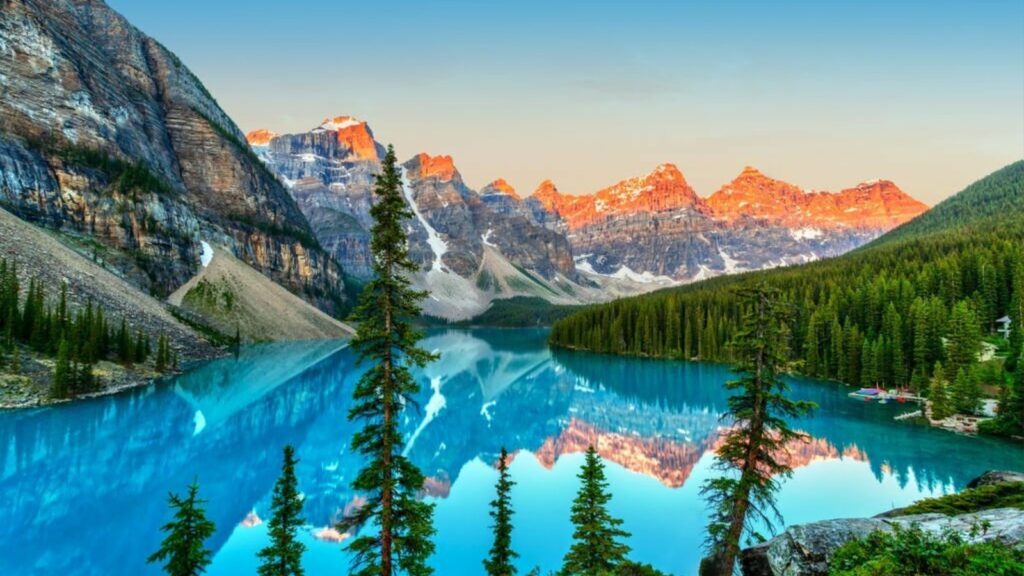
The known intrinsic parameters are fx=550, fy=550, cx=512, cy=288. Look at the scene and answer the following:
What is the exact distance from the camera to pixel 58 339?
6400 centimetres

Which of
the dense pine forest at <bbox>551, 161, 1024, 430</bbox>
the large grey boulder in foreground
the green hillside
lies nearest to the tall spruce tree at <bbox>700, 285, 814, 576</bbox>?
the large grey boulder in foreground

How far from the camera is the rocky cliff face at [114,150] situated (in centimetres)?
11475

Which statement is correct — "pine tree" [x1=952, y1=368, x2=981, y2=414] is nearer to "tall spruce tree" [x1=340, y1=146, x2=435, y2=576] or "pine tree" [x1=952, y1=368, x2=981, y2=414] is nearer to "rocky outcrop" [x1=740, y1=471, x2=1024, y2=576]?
"rocky outcrop" [x1=740, y1=471, x2=1024, y2=576]

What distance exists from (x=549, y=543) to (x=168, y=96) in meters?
215

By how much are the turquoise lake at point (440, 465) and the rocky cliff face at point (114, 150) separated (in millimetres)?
66217

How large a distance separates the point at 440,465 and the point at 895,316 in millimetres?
64284

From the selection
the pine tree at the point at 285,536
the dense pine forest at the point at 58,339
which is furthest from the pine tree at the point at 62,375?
the pine tree at the point at 285,536

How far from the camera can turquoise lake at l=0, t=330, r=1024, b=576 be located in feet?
86.1

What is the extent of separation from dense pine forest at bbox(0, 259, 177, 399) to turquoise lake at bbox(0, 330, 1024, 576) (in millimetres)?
4800

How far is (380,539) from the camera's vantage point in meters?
14.5

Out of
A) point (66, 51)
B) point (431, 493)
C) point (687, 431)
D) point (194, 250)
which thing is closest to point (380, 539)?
point (431, 493)

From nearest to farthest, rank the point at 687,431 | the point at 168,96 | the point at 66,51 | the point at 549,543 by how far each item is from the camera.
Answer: the point at 549,543
the point at 687,431
the point at 66,51
the point at 168,96

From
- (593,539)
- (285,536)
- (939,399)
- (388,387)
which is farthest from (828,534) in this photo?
(939,399)

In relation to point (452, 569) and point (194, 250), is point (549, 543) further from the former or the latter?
point (194, 250)
